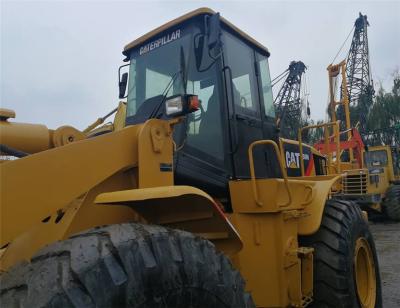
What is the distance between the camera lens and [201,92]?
3.34 meters

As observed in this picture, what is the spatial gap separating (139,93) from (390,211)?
13259mm

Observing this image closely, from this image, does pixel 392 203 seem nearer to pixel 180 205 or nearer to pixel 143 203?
pixel 180 205

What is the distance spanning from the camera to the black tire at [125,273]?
1.62 metres

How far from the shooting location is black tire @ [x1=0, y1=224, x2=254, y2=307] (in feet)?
5.31

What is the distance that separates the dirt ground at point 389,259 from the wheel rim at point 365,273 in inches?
32.4

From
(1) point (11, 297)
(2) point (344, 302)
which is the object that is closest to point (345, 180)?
(2) point (344, 302)

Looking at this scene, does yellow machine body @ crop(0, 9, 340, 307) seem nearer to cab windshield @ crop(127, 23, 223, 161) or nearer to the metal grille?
cab windshield @ crop(127, 23, 223, 161)

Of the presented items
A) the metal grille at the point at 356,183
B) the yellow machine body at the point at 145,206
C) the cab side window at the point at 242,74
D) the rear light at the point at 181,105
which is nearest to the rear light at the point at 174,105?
the rear light at the point at 181,105

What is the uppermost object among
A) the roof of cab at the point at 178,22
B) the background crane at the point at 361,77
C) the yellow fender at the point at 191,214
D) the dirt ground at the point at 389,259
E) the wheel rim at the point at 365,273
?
the background crane at the point at 361,77

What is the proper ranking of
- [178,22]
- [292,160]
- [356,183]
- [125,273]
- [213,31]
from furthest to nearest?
[356,183] < [292,160] < [178,22] < [213,31] < [125,273]

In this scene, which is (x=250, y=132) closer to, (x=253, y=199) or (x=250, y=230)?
(x=253, y=199)

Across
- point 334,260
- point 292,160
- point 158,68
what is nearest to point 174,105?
point 158,68

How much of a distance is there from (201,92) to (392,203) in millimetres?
13128

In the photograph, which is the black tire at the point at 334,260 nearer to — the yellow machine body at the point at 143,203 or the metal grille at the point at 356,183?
the yellow machine body at the point at 143,203
